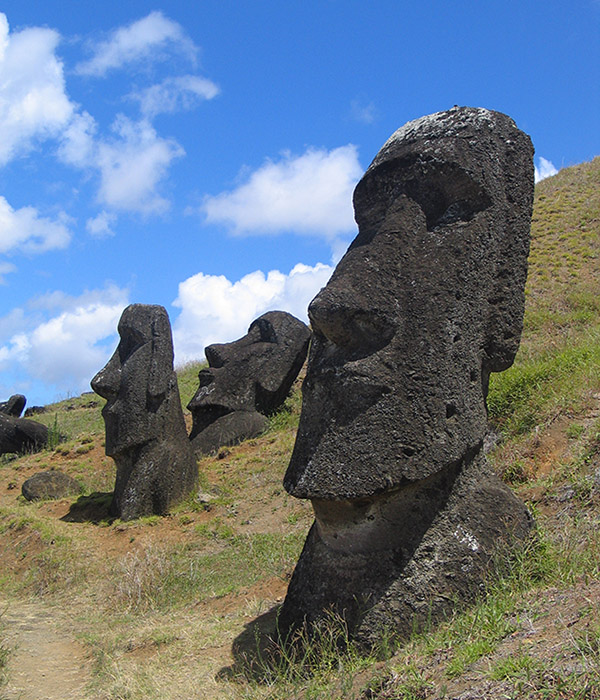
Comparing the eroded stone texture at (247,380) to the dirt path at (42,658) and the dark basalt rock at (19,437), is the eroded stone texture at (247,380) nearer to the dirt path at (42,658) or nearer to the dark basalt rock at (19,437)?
the dark basalt rock at (19,437)

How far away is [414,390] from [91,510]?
23.3ft

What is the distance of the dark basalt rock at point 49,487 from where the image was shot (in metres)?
10.6

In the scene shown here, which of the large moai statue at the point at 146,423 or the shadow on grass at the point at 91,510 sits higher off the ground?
the large moai statue at the point at 146,423

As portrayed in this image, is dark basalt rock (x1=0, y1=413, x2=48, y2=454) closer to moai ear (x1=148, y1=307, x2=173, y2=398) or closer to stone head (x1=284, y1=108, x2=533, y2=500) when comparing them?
moai ear (x1=148, y1=307, x2=173, y2=398)

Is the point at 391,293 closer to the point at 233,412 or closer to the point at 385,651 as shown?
the point at 385,651

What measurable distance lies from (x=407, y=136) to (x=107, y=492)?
7965mm

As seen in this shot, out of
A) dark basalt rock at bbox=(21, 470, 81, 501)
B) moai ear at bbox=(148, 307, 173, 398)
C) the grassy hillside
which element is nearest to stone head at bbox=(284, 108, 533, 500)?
the grassy hillside

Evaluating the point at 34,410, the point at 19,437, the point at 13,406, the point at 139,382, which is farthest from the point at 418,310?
the point at 34,410

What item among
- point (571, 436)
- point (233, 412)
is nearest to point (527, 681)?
point (571, 436)

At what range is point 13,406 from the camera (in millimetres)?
16625

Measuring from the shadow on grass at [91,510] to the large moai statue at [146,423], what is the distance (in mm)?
176

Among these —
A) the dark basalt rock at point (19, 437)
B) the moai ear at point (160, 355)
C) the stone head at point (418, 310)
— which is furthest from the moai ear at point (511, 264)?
the dark basalt rock at point (19, 437)

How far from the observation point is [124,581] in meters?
6.34

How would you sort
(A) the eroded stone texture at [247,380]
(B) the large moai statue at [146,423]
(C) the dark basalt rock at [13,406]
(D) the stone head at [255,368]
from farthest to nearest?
(C) the dark basalt rock at [13,406] < (D) the stone head at [255,368] < (A) the eroded stone texture at [247,380] < (B) the large moai statue at [146,423]
